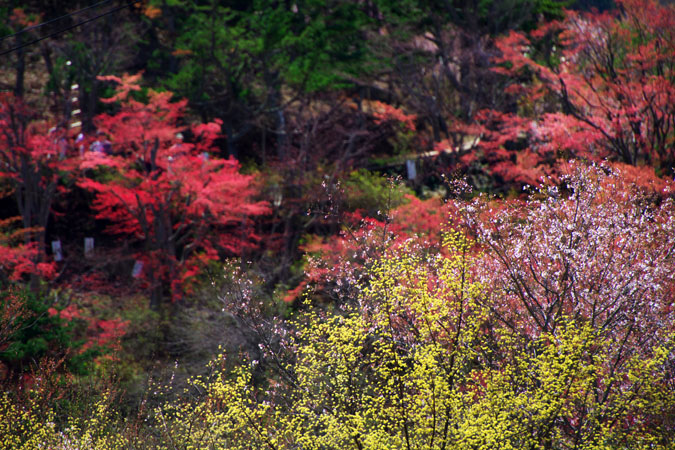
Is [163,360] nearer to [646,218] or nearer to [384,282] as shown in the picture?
[384,282]

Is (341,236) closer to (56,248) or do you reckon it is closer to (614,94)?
(614,94)

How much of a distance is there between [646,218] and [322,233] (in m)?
11.9

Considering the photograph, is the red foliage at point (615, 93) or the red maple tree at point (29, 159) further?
the red maple tree at point (29, 159)

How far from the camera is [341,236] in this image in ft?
57.5

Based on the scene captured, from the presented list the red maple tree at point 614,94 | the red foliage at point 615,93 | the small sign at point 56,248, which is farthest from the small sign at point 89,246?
the red foliage at point 615,93

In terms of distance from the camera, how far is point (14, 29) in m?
20.4

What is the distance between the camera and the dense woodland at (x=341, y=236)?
7.99 meters

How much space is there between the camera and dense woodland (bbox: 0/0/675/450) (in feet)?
26.2

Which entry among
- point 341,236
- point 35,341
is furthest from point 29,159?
point 341,236

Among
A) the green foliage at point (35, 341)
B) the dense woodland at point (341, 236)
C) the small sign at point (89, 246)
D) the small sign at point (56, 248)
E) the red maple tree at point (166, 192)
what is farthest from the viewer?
the small sign at point (89, 246)

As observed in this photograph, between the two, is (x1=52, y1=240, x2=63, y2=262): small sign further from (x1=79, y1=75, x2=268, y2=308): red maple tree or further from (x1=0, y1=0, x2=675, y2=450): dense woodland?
(x1=79, y1=75, x2=268, y2=308): red maple tree

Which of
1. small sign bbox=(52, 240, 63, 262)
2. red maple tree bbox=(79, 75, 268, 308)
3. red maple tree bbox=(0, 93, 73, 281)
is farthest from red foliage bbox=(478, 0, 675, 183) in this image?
small sign bbox=(52, 240, 63, 262)

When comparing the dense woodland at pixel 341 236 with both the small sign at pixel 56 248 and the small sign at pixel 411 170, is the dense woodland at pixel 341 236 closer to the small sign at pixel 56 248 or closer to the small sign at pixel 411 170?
the small sign at pixel 411 170

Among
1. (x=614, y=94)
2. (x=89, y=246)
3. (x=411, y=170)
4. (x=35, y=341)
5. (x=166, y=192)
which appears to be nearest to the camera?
(x=35, y=341)
